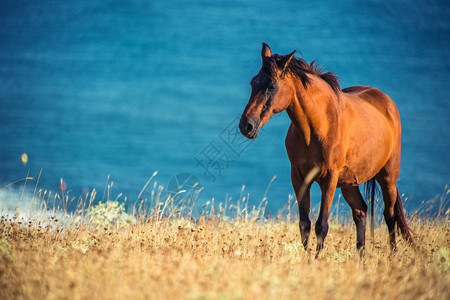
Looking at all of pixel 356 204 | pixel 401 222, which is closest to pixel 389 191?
pixel 401 222

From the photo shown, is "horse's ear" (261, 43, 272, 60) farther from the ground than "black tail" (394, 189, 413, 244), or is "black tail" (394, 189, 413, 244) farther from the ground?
"horse's ear" (261, 43, 272, 60)

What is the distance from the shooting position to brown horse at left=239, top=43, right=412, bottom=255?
15.6ft

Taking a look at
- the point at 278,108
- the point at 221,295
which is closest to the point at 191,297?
the point at 221,295

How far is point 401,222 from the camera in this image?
22.7ft

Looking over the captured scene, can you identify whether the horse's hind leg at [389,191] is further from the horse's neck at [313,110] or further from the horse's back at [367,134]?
the horse's neck at [313,110]

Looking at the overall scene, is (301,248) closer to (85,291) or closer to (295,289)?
(295,289)

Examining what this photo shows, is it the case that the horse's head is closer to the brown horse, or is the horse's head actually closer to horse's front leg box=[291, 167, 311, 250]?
the brown horse

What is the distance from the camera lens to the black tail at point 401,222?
22.5 ft

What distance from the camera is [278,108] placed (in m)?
4.81

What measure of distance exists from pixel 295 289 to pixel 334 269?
1.33 metres

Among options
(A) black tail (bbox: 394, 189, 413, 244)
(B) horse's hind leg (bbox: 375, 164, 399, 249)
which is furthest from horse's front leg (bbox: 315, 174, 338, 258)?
(A) black tail (bbox: 394, 189, 413, 244)

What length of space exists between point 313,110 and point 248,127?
101 centimetres

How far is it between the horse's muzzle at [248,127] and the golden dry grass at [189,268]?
1.38 metres

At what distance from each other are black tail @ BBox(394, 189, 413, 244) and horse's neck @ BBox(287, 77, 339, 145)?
8.39 feet
